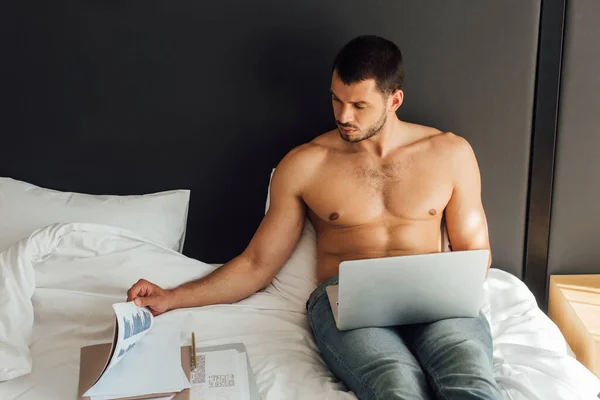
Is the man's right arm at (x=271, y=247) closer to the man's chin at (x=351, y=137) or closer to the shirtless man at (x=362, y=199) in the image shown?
the shirtless man at (x=362, y=199)

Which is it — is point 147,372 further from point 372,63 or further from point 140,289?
point 372,63

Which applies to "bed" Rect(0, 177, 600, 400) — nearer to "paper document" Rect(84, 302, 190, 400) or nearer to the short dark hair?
"paper document" Rect(84, 302, 190, 400)

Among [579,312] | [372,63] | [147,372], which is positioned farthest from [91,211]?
[579,312]

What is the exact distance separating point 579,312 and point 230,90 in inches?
48.1

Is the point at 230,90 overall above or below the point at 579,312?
above

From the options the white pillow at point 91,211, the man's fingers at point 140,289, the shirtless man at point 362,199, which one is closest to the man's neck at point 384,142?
the shirtless man at point 362,199

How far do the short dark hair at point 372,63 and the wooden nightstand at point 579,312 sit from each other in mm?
845

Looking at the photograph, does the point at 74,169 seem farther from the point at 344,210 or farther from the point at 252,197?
the point at 344,210

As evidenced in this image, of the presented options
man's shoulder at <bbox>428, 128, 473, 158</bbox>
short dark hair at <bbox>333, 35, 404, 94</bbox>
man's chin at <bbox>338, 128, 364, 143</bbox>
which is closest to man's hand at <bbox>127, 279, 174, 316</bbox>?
man's chin at <bbox>338, 128, 364, 143</bbox>

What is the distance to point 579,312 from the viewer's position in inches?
73.8

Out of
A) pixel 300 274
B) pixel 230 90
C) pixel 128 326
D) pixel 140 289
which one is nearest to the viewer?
pixel 128 326

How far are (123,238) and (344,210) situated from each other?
63 centimetres

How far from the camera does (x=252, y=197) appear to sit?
211 centimetres

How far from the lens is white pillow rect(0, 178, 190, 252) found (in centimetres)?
189
